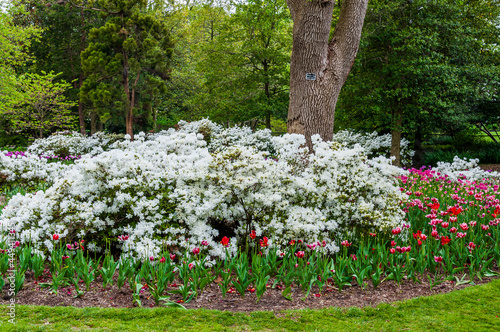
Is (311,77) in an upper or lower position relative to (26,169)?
upper

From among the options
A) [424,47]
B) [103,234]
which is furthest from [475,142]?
[103,234]

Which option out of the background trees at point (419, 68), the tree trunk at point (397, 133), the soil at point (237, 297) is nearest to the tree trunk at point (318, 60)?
the soil at point (237, 297)

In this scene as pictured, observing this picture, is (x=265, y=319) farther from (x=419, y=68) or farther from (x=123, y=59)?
(x=123, y=59)

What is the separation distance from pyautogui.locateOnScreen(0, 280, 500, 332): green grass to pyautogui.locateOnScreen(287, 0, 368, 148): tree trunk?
11.7ft

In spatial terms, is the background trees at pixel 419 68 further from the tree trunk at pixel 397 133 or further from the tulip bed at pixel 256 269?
the tulip bed at pixel 256 269

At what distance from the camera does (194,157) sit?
4902mm

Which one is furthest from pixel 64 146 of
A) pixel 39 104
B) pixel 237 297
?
pixel 237 297

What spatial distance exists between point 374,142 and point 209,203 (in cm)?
995

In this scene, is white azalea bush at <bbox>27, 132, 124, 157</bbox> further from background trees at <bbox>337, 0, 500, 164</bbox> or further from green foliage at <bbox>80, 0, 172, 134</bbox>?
background trees at <bbox>337, 0, 500, 164</bbox>

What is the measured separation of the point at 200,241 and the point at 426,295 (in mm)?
2301

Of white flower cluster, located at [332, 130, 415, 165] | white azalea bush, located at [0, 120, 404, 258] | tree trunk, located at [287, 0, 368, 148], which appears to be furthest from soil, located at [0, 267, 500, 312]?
white flower cluster, located at [332, 130, 415, 165]

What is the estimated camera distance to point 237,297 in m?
3.30

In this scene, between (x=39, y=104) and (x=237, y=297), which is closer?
(x=237, y=297)

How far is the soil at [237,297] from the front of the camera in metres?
3.13
